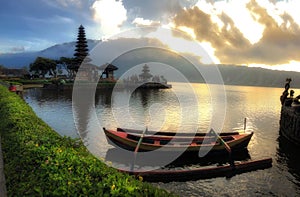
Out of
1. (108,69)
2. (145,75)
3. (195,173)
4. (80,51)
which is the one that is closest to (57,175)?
(195,173)

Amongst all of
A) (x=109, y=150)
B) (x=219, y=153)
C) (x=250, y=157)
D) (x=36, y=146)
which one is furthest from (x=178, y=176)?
(x=36, y=146)

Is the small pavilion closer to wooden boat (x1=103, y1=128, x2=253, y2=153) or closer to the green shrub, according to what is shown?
wooden boat (x1=103, y1=128, x2=253, y2=153)

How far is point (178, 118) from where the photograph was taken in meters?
52.0

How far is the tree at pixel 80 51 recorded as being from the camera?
11044 centimetres

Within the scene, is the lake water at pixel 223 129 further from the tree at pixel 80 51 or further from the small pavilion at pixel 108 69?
the small pavilion at pixel 108 69

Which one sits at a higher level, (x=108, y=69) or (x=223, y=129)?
(x=108, y=69)

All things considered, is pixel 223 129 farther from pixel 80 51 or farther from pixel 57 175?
pixel 80 51

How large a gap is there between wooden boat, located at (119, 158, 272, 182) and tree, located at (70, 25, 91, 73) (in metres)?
95.5

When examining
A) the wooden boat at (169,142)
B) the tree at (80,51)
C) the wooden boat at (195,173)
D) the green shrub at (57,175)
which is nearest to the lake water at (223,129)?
the wooden boat at (195,173)

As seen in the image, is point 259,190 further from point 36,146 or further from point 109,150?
point 36,146

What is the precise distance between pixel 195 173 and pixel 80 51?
102153 mm

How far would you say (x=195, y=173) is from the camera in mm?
21359

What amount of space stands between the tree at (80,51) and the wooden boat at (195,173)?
313ft

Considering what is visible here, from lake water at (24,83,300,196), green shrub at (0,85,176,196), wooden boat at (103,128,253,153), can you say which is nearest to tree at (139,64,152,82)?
lake water at (24,83,300,196)
